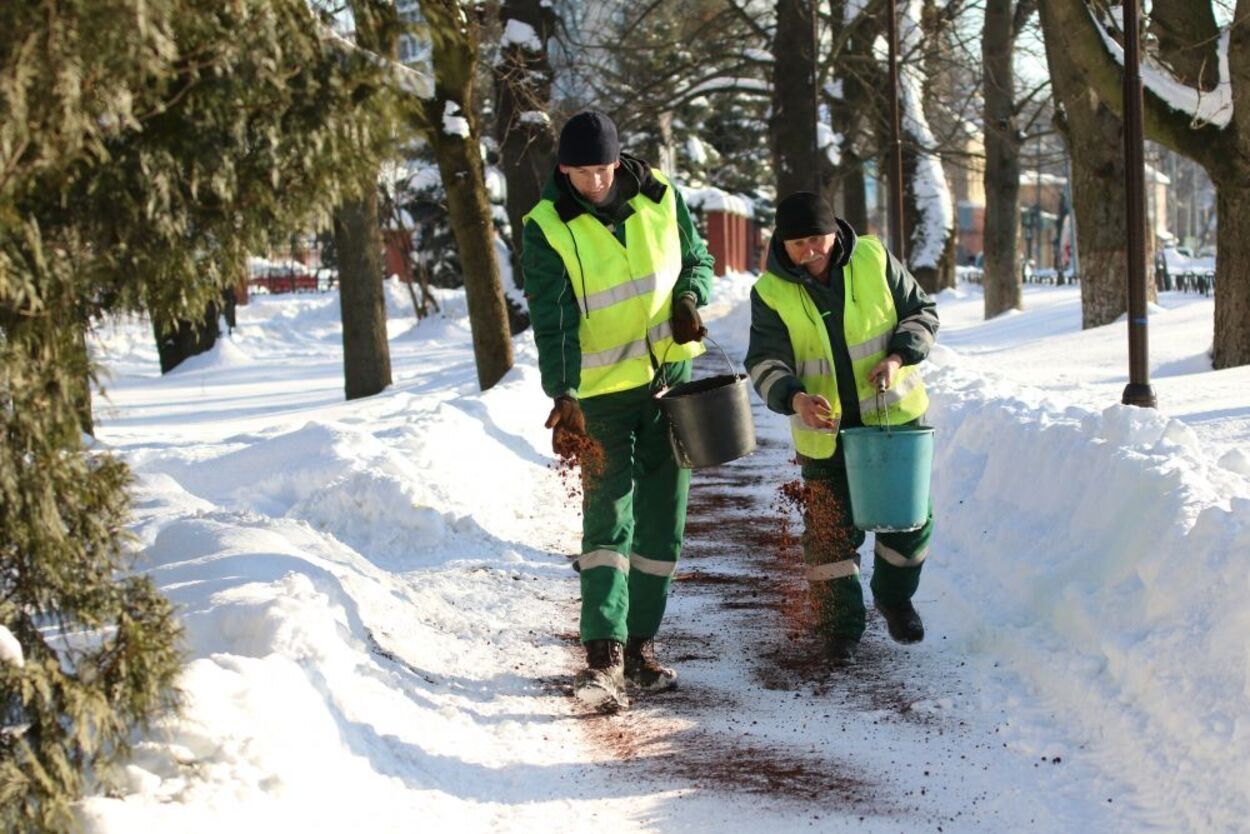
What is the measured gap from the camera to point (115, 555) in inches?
148

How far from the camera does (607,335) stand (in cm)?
581

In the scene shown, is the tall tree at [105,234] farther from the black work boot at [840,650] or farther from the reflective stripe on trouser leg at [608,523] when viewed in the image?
the black work boot at [840,650]

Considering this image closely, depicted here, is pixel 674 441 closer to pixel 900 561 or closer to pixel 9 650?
pixel 900 561

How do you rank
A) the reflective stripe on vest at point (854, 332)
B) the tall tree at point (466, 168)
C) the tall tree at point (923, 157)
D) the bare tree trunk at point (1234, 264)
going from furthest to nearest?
the tall tree at point (923, 157), the tall tree at point (466, 168), the bare tree trunk at point (1234, 264), the reflective stripe on vest at point (854, 332)

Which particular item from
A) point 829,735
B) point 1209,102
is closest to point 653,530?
point 829,735

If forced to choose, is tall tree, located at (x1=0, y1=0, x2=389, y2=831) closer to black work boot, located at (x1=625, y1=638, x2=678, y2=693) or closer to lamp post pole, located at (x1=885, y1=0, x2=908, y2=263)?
black work boot, located at (x1=625, y1=638, x2=678, y2=693)

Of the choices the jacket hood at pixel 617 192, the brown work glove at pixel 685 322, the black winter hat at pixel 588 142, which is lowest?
the brown work glove at pixel 685 322

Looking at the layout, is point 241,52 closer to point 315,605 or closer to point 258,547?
point 315,605

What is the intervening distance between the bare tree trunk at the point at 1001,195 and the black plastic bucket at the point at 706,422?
2120 centimetres

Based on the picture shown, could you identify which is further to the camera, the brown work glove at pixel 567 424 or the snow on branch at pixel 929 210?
the snow on branch at pixel 929 210

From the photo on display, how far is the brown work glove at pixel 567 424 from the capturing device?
5605mm

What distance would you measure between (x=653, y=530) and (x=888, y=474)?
0.89 metres

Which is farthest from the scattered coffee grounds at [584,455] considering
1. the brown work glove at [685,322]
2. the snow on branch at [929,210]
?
the snow on branch at [929,210]

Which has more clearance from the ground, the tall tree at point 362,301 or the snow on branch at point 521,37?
the snow on branch at point 521,37
